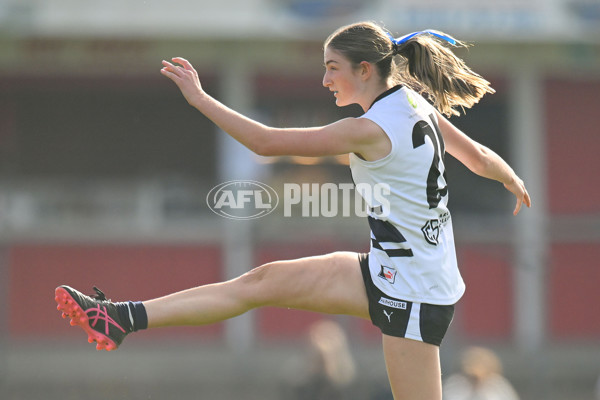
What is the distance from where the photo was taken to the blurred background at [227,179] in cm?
1076

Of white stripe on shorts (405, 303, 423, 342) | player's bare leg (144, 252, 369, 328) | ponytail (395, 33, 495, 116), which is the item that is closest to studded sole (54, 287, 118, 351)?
player's bare leg (144, 252, 369, 328)

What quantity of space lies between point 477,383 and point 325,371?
50.9 inches

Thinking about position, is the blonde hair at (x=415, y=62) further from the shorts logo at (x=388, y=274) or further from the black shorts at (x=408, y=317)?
the black shorts at (x=408, y=317)

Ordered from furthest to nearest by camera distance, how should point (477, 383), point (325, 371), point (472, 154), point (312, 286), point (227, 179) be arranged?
point (227, 179) < point (325, 371) < point (477, 383) < point (472, 154) < point (312, 286)

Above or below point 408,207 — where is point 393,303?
below

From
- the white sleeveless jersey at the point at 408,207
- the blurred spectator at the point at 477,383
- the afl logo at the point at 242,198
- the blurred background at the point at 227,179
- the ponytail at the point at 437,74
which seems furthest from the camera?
the blurred background at the point at 227,179

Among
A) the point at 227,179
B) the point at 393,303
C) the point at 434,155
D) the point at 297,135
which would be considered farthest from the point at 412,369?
the point at 227,179

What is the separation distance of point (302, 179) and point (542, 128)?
3096 millimetres

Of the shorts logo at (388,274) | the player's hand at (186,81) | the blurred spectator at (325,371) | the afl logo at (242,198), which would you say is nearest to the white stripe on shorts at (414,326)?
the shorts logo at (388,274)

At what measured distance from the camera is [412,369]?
4.14 meters

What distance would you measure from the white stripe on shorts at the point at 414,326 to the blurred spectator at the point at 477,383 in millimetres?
4351

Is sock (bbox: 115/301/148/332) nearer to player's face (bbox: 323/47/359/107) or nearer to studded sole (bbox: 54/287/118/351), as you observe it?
studded sole (bbox: 54/287/118/351)

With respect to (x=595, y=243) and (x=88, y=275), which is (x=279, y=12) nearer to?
(x=88, y=275)

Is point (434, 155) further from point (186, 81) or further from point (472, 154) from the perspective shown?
point (186, 81)
